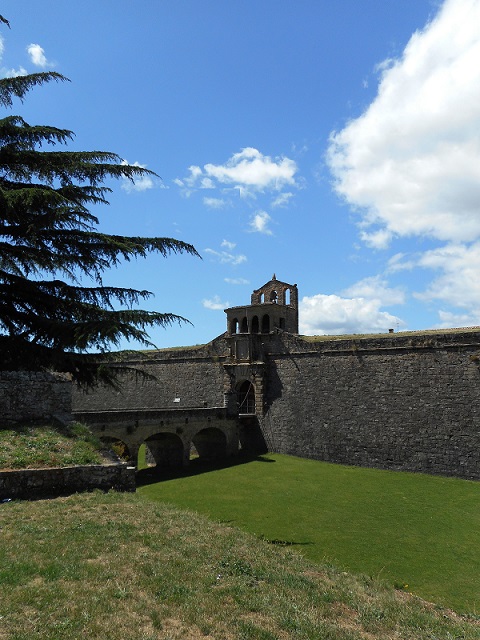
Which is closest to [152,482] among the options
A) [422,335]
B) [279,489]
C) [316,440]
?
[279,489]

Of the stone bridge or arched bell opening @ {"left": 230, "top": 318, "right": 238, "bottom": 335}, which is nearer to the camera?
the stone bridge

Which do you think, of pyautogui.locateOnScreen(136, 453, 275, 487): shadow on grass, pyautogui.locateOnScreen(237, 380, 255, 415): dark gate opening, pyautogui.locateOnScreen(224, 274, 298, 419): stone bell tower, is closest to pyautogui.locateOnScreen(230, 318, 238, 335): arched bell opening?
pyautogui.locateOnScreen(224, 274, 298, 419): stone bell tower

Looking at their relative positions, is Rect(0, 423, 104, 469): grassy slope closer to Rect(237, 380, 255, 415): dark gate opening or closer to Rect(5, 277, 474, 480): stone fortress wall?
Rect(5, 277, 474, 480): stone fortress wall

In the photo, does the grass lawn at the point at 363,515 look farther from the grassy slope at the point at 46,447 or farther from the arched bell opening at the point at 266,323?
the arched bell opening at the point at 266,323

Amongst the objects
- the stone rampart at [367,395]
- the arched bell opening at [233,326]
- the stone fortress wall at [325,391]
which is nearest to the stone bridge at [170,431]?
the stone fortress wall at [325,391]

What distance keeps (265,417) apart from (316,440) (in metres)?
3.62

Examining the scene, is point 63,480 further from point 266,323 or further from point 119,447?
point 266,323

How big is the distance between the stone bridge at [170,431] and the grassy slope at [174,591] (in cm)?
998

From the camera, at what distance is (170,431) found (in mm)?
20891

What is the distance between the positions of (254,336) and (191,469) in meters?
8.33

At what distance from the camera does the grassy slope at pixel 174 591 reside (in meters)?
4.24

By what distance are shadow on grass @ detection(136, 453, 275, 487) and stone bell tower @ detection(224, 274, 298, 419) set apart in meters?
2.85

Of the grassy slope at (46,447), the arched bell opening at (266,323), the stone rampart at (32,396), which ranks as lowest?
the grassy slope at (46,447)

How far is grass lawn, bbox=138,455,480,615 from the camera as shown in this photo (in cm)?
914
